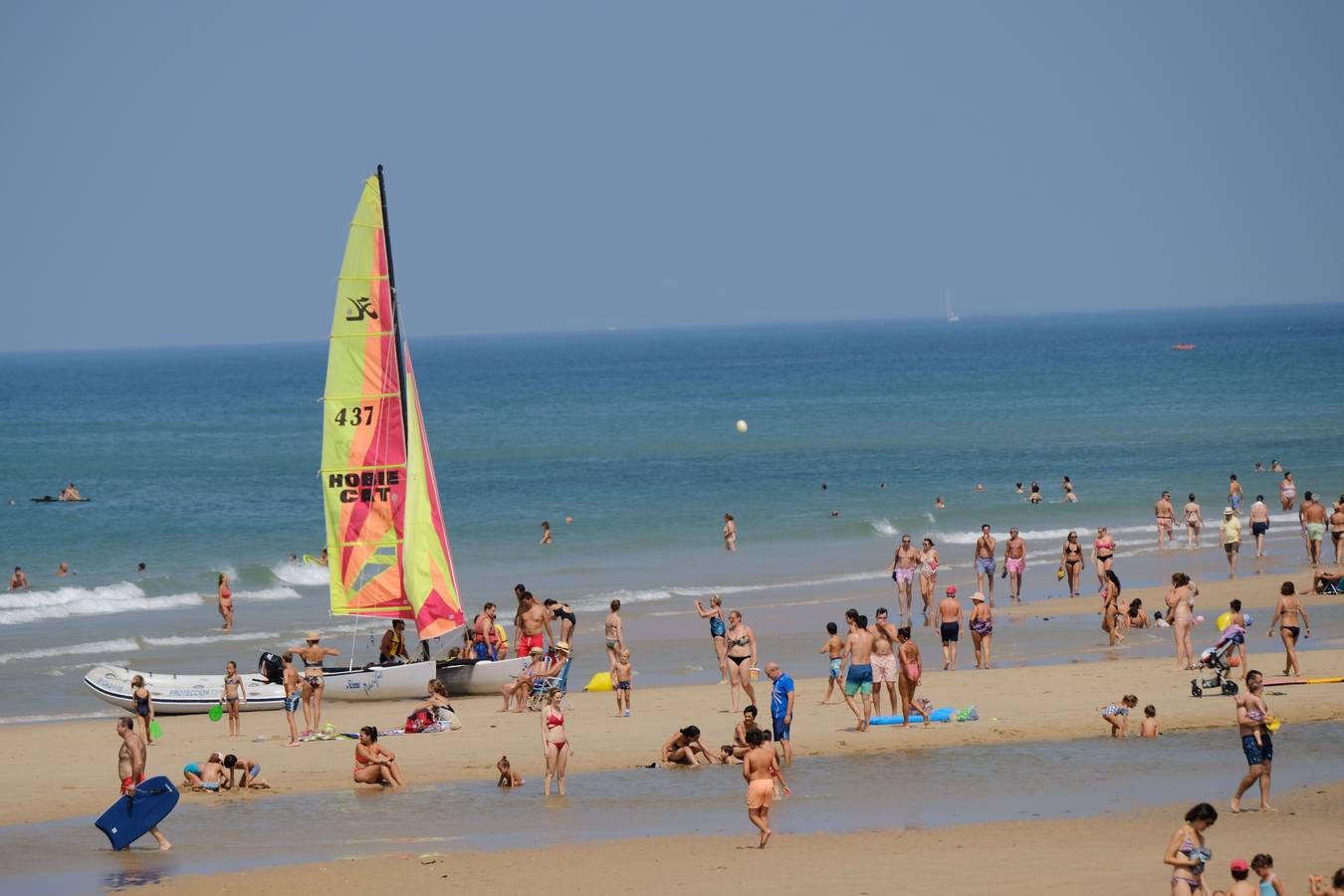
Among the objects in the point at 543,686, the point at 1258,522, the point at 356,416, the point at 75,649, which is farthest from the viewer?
the point at 1258,522

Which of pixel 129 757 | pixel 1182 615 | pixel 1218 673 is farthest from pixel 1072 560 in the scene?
pixel 129 757

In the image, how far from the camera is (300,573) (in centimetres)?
4169

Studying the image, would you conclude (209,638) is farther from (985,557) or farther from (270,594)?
(985,557)

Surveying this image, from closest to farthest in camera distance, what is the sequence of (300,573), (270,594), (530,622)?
(530,622) → (270,594) → (300,573)

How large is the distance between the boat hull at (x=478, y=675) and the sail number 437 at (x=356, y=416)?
12.4 feet

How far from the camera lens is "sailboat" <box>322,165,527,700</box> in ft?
82.2

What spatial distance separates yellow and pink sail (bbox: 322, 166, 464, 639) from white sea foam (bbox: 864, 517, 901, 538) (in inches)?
834

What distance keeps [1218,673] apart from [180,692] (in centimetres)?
1397

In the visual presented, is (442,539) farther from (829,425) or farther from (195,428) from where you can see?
(195,428)

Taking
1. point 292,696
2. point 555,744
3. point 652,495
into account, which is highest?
point 652,495

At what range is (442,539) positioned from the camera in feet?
84.7

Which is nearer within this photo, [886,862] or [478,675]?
[886,862]

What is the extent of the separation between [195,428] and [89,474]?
90.5 feet

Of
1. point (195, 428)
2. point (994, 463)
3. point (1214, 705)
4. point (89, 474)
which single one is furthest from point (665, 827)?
point (195, 428)
